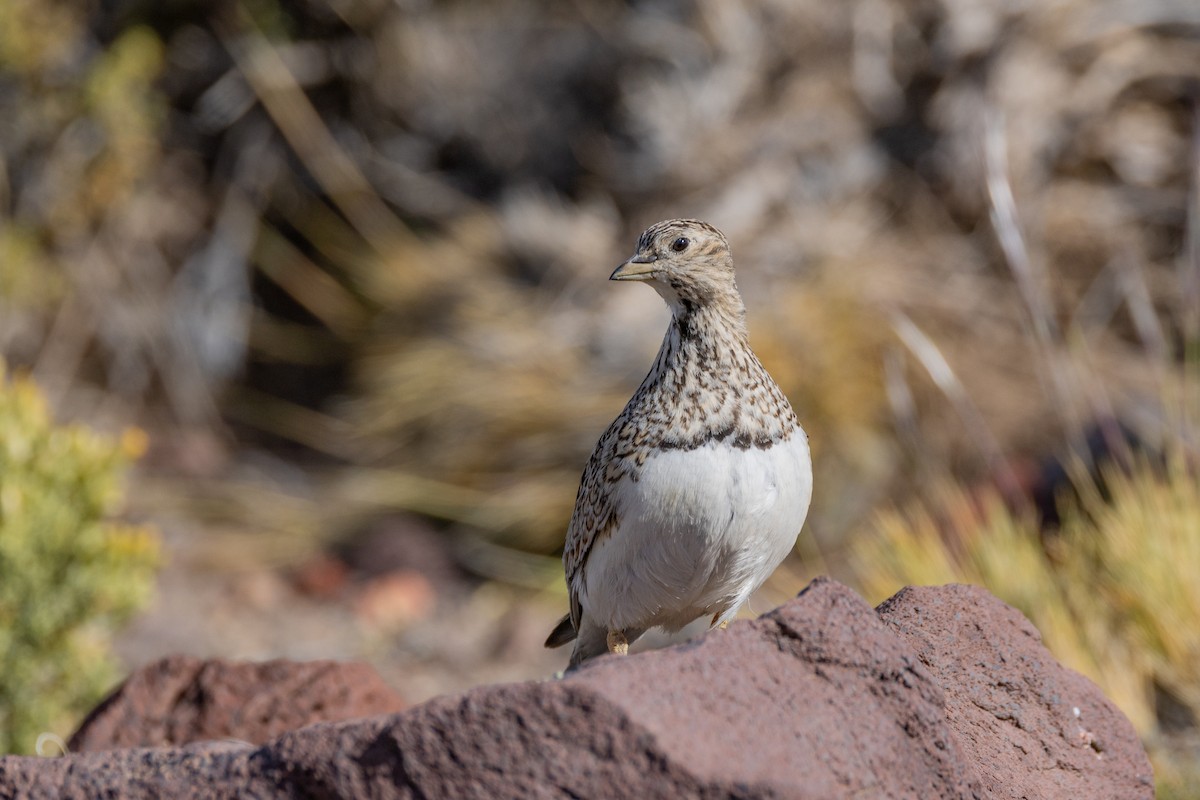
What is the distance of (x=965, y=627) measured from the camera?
333cm

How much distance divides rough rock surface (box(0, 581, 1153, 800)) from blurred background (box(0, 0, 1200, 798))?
391cm

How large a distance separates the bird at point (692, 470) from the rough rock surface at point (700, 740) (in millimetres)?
491

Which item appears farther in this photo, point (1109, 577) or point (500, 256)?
point (500, 256)

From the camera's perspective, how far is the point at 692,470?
3.39m

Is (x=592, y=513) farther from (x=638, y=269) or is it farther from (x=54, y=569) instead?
(x=54, y=569)

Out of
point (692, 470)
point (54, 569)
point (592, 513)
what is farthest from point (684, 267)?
point (54, 569)

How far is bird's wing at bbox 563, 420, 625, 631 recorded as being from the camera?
11.8 ft

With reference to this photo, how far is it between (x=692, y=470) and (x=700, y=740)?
97cm

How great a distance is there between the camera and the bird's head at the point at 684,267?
3.64 meters

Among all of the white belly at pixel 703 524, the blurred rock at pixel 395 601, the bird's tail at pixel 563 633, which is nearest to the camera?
the white belly at pixel 703 524

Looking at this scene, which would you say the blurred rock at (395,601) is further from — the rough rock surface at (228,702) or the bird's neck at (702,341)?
the bird's neck at (702,341)

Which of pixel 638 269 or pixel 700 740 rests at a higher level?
pixel 638 269

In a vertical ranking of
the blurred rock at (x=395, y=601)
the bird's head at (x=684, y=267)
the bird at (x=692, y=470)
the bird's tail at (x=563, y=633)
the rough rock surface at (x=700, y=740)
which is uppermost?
the bird's head at (x=684, y=267)

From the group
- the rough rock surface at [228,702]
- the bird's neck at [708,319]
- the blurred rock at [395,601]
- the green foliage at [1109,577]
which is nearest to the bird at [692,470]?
the bird's neck at [708,319]
